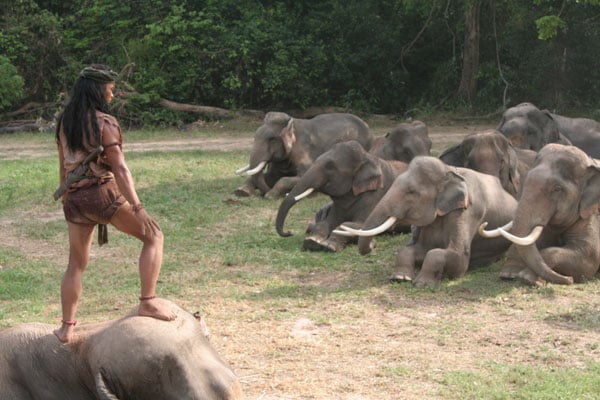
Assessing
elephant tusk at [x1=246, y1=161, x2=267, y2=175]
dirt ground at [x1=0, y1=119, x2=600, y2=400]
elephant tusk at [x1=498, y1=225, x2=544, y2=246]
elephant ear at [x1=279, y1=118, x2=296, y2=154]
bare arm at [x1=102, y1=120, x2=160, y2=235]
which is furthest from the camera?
elephant ear at [x1=279, y1=118, x2=296, y2=154]

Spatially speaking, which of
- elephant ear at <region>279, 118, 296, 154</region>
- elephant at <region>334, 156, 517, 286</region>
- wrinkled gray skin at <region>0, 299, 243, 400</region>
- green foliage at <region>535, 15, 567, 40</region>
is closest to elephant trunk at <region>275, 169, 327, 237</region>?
elephant at <region>334, 156, 517, 286</region>

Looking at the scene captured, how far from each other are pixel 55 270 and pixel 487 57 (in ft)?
60.0

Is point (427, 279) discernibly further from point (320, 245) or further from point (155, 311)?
point (155, 311)

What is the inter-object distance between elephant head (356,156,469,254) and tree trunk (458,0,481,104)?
50.1 feet

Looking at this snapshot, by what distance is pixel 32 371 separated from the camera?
529 cm

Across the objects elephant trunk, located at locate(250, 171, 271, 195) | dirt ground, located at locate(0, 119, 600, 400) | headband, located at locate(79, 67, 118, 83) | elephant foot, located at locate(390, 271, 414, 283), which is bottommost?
elephant trunk, located at locate(250, 171, 271, 195)

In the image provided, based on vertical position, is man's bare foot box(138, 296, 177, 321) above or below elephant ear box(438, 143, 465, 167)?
above

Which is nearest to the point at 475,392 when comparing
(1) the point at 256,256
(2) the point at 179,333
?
(2) the point at 179,333

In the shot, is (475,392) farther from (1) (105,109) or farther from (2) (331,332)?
(1) (105,109)

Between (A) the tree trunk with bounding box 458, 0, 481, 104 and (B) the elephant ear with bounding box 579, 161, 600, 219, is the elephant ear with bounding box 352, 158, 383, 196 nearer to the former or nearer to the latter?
(B) the elephant ear with bounding box 579, 161, 600, 219

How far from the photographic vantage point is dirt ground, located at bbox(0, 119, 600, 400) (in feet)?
21.4

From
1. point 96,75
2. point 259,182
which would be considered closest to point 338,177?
point 259,182

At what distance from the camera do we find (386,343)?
7461 millimetres

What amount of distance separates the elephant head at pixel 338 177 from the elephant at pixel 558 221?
2.28m
